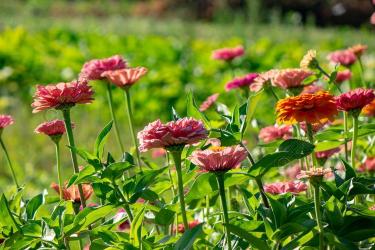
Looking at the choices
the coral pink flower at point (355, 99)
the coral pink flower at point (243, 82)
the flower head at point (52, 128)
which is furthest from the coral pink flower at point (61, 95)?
the coral pink flower at point (243, 82)

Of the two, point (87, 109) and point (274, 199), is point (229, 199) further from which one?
point (87, 109)

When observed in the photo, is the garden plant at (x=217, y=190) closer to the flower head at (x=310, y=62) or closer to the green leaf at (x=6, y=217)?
the green leaf at (x=6, y=217)

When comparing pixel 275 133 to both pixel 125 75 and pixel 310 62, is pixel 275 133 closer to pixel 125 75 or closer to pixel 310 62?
pixel 310 62

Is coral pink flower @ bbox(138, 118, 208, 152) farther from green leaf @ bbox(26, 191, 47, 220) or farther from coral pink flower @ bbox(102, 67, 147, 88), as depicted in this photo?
coral pink flower @ bbox(102, 67, 147, 88)

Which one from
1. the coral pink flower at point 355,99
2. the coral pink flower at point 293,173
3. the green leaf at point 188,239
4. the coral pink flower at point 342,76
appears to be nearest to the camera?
the green leaf at point 188,239

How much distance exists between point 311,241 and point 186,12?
1545cm

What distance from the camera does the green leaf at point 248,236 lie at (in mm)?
1258

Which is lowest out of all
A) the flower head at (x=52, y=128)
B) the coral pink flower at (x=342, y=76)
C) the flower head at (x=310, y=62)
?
the coral pink flower at (x=342, y=76)

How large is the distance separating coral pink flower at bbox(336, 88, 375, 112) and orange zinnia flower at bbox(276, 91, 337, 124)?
0.07 metres

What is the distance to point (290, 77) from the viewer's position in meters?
1.70

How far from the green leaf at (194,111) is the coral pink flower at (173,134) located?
191 mm

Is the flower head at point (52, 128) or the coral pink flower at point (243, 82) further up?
the flower head at point (52, 128)

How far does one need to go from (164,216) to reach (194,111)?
8.9 inches

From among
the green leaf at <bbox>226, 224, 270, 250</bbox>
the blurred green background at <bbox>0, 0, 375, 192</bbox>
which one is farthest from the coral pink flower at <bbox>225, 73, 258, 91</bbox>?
the blurred green background at <bbox>0, 0, 375, 192</bbox>
